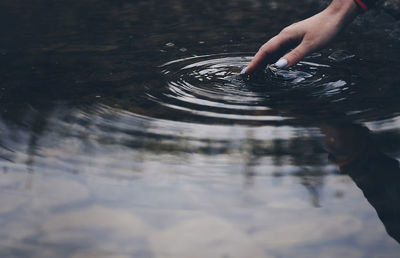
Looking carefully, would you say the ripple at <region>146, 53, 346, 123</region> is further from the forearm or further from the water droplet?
the forearm

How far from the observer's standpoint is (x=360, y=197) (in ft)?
5.25

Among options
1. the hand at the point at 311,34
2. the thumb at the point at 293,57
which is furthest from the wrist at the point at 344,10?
the thumb at the point at 293,57

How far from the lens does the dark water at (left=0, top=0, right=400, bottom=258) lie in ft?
4.71

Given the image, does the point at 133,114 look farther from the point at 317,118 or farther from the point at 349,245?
the point at 349,245

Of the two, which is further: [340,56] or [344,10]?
[340,56]

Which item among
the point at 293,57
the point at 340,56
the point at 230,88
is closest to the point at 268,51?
the point at 293,57


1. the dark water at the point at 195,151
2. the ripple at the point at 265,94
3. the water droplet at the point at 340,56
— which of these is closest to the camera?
the dark water at the point at 195,151

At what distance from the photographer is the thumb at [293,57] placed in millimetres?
2441

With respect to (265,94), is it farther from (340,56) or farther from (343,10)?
(340,56)

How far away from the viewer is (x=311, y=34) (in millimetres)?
2482

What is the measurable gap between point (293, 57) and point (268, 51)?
0.12 metres

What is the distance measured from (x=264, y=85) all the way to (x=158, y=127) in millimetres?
678

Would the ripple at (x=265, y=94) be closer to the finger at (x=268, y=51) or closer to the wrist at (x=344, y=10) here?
the finger at (x=268, y=51)

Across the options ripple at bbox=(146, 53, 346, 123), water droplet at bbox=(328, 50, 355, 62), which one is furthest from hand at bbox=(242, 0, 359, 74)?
water droplet at bbox=(328, 50, 355, 62)
